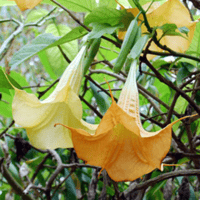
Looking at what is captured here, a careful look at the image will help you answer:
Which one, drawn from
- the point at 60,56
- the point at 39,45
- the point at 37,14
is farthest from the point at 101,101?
the point at 37,14

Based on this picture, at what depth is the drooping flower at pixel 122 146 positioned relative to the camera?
0.31 m

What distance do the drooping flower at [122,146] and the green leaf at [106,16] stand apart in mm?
171

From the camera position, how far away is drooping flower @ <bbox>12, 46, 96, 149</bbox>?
0.38m

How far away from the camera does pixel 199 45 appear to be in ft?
2.19

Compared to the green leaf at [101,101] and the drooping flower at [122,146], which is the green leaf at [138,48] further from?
the green leaf at [101,101]

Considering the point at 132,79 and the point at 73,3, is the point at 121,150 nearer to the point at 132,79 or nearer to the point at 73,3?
the point at 132,79

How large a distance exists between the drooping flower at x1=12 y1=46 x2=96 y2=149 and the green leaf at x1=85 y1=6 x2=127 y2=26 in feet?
0.28

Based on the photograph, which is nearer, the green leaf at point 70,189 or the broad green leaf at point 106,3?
the broad green leaf at point 106,3

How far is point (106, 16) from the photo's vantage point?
47cm

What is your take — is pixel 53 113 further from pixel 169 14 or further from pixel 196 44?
pixel 196 44

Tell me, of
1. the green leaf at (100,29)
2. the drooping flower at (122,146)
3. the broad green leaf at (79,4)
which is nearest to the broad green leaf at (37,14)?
the broad green leaf at (79,4)

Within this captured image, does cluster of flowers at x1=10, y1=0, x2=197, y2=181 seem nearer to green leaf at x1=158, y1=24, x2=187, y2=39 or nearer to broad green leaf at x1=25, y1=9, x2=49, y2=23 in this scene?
green leaf at x1=158, y1=24, x2=187, y2=39

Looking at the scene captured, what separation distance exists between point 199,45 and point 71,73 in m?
0.36

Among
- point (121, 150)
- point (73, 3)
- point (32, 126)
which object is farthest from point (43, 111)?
point (73, 3)
